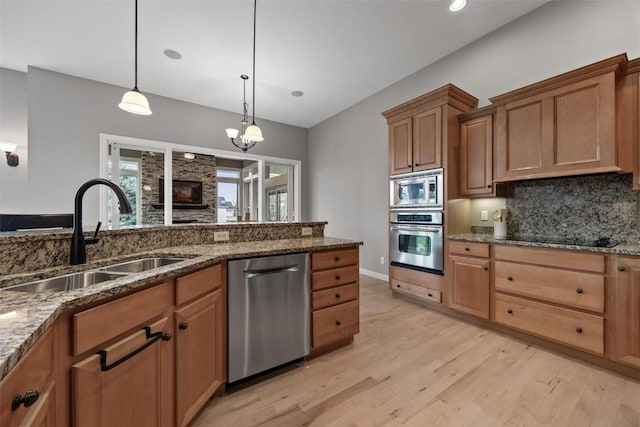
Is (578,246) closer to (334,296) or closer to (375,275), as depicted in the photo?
(334,296)

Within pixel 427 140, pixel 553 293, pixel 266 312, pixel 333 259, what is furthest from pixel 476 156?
pixel 266 312

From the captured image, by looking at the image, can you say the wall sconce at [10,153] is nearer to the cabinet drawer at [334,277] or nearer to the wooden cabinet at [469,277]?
the cabinet drawer at [334,277]

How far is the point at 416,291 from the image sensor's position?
10.4 ft

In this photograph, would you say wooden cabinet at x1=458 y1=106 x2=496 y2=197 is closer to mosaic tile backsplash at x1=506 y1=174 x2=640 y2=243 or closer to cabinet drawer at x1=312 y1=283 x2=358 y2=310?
mosaic tile backsplash at x1=506 y1=174 x2=640 y2=243

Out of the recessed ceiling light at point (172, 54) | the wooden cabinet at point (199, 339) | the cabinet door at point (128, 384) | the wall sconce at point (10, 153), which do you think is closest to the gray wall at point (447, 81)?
the recessed ceiling light at point (172, 54)

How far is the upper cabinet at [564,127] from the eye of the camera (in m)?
1.99

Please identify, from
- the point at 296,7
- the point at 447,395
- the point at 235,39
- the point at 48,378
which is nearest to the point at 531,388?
the point at 447,395

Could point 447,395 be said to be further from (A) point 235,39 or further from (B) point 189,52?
(B) point 189,52

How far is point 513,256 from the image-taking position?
2338 millimetres

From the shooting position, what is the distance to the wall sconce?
349 centimetres

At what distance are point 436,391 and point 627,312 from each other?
144 centimetres

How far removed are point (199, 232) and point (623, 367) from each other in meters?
3.28

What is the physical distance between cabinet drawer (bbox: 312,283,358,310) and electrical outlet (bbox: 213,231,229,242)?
Result: 0.88m

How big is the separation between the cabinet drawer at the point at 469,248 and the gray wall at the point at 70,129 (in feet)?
15.6
